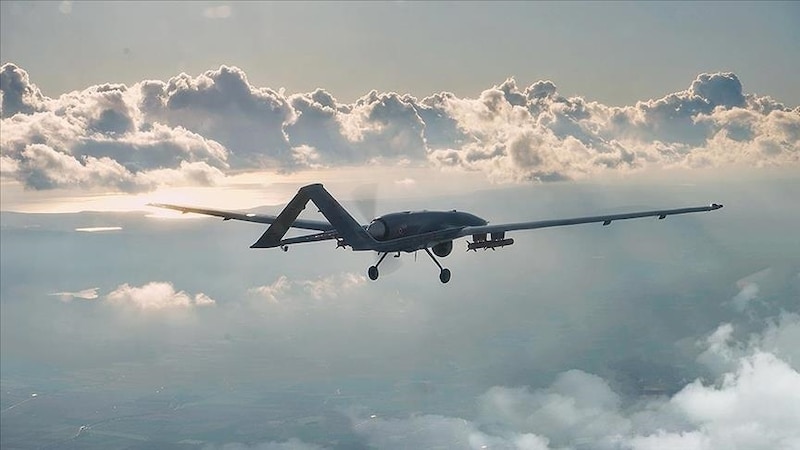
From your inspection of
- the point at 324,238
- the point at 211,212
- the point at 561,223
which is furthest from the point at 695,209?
the point at 211,212

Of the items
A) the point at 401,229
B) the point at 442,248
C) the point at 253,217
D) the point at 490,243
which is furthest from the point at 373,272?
the point at 253,217

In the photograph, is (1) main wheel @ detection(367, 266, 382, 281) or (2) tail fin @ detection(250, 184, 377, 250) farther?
(1) main wheel @ detection(367, 266, 382, 281)

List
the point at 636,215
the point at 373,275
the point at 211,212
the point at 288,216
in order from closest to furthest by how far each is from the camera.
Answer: the point at 288,216 → the point at 373,275 → the point at 636,215 → the point at 211,212

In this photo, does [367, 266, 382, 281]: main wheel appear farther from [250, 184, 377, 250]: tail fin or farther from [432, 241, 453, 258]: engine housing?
[432, 241, 453, 258]: engine housing

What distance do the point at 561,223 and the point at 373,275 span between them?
18.5 metres

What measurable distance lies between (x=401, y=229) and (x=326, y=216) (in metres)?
7.58

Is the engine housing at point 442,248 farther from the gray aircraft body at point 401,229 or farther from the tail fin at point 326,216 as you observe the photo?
the tail fin at point 326,216

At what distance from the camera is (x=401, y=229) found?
264 ft

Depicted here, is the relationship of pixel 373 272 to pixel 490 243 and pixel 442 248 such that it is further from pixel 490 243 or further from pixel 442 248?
pixel 490 243

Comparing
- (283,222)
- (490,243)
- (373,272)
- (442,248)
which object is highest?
(283,222)

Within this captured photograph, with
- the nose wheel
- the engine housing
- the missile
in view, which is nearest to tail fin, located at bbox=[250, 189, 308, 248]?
the nose wheel

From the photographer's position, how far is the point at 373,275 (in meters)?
78.9

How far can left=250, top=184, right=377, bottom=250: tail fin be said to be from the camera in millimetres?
74188

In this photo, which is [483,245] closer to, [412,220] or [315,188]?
[412,220]
